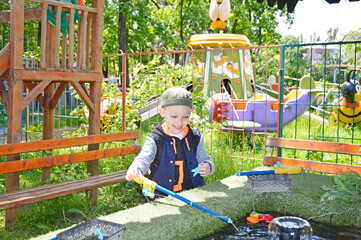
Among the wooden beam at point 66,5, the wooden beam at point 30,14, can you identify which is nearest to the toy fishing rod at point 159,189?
the wooden beam at point 66,5

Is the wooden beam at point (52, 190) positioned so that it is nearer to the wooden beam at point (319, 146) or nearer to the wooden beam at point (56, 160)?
the wooden beam at point (56, 160)

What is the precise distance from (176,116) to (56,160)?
5.39ft

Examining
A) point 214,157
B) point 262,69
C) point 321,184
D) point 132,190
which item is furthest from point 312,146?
point 262,69

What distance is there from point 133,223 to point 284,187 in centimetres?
180

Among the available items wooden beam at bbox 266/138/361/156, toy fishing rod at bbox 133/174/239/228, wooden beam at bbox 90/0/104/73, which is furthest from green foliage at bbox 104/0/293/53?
toy fishing rod at bbox 133/174/239/228

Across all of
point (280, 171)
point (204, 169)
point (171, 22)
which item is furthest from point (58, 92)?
point (171, 22)

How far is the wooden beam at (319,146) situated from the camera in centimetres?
456

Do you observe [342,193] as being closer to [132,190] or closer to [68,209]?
[132,190]

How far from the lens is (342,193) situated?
3854 millimetres

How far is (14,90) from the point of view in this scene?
4.24 m

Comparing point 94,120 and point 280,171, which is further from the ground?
point 94,120

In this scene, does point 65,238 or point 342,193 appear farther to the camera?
point 342,193

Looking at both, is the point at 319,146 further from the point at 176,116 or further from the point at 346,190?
the point at 176,116

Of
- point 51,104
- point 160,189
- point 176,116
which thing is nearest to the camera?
point 160,189
